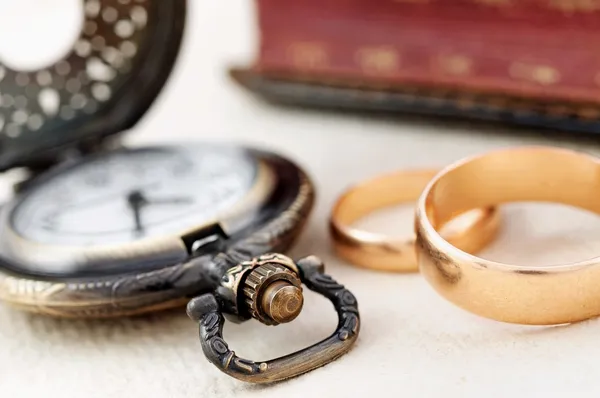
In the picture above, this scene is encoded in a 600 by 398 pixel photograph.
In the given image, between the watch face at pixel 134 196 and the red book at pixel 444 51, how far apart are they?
0.84 feet

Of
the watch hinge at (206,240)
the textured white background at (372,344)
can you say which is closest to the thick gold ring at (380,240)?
the textured white background at (372,344)

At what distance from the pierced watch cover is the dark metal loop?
311mm

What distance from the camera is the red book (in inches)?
33.7

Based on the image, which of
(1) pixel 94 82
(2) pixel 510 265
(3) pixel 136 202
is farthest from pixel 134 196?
(2) pixel 510 265

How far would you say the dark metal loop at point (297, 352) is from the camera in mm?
559

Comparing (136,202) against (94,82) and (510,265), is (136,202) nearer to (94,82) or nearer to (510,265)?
(94,82)

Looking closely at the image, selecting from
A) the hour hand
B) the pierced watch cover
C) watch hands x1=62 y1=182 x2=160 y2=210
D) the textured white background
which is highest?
the pierced watch cover

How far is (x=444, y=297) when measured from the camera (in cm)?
61

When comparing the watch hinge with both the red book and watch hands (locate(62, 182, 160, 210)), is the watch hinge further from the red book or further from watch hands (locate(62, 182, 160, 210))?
the red book

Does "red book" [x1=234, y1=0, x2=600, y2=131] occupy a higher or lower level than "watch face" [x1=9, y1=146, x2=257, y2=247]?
higher

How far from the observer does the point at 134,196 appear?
722 mm

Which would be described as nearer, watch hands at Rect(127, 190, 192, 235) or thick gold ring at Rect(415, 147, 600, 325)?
thick gold ring at Rect(415, 147, 600, 325)

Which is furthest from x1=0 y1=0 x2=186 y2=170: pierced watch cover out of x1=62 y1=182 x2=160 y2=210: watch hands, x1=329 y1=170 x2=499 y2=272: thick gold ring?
x1=329 y1=170 x2=499 y2=272: thick gold ring

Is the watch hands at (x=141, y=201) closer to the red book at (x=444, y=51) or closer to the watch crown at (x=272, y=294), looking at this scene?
the watch crown at (x=272, y=294)
